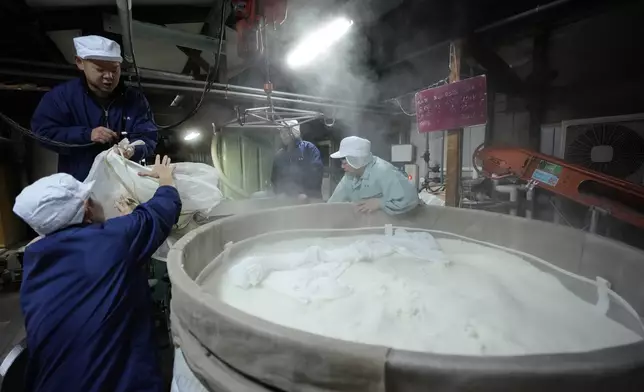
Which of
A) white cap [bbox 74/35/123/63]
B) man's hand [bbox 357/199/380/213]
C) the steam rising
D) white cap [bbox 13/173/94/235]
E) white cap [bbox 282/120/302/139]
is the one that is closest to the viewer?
white cap [bbox 13/173/94/235]

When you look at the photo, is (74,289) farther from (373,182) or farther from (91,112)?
(373,182)

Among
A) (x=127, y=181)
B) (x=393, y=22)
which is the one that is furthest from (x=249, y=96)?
(x=127, y=181)

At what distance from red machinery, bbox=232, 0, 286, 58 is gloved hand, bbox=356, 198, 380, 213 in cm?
148

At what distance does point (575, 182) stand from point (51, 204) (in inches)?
138

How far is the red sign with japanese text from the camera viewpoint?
9.17 ft

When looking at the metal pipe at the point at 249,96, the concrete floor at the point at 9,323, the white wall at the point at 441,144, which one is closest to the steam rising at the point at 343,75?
the metal pipe at the point at 249,96

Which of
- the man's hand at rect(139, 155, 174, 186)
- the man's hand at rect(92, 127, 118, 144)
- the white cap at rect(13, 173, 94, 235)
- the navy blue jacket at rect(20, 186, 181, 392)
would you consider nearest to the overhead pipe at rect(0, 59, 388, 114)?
the man's hand at rect(92, 127, 118, 144)

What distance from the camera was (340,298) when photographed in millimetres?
1574

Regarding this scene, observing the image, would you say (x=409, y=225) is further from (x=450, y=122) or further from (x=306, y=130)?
(x=306, y=130)

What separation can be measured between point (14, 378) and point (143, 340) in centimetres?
55

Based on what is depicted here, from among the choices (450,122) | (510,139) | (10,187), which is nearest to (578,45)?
(510,139)

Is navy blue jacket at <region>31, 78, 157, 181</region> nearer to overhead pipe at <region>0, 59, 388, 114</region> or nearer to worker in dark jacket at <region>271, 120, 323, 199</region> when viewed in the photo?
overhead pipe at <region>0, 59, 388, 114</region>

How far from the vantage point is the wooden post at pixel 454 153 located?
10.6ft

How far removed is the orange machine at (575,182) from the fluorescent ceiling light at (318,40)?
2.08 metres
